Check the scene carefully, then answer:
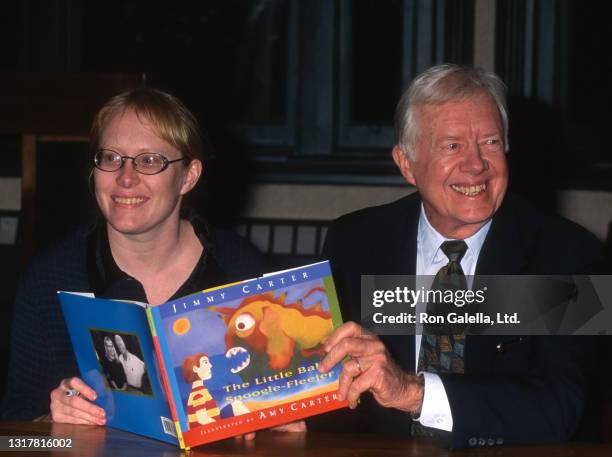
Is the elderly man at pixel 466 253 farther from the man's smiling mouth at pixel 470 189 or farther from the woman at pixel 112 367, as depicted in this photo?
the woman at pixel 112 367

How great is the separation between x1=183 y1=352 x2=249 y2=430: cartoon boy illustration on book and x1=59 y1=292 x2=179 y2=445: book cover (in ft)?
0.18

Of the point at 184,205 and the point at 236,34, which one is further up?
the point at 236,34

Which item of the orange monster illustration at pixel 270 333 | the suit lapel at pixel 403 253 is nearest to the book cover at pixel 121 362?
the orange monster illustration at pixel 270 333

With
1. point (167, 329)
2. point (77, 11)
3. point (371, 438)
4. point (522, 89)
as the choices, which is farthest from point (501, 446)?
point (77, 11)

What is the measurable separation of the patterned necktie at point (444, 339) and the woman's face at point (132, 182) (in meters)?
0.72

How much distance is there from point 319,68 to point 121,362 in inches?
105

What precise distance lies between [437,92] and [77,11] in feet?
8.30

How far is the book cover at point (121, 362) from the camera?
185 centimetres

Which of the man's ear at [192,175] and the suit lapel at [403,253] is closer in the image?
the suit lapel at [403,253]

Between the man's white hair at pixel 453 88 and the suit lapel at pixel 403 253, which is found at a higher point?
the man's white hair at pixel 453 88

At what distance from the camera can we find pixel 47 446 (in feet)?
6.25

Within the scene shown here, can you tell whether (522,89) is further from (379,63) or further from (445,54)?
(379,63)

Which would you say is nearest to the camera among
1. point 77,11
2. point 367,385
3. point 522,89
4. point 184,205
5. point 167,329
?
point 167,329

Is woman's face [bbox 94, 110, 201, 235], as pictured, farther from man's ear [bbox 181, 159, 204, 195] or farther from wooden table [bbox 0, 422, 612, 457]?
wooden table [bbox 0, 422, 612, 457]
